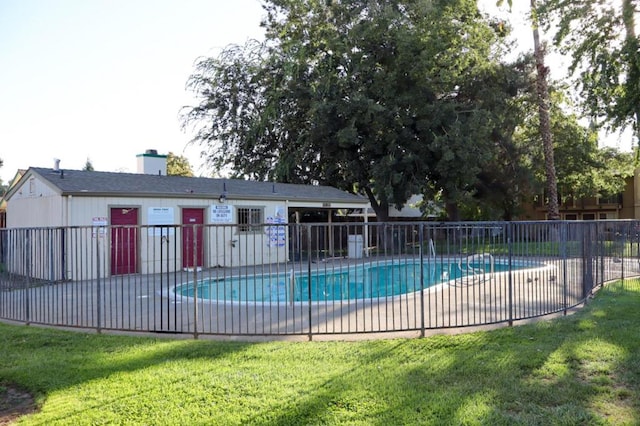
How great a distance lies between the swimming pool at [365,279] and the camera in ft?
24.2

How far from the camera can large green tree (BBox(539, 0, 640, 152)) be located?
12031 mm

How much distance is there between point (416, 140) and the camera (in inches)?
923

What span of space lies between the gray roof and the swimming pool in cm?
813

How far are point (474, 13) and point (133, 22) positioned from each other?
17.9 metres

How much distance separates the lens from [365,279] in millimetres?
7828

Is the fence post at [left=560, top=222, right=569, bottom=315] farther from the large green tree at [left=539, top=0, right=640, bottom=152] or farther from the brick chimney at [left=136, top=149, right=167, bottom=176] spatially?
the brick chimney at [left=136, top=149, right=167, bottom=176]

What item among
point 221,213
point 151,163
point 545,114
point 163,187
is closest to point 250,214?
point 221,213

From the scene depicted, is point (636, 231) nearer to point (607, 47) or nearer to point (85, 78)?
point (607, 47)

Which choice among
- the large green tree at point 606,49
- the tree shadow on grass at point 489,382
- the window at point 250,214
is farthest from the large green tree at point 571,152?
the tree shadow on grass at point 489,382

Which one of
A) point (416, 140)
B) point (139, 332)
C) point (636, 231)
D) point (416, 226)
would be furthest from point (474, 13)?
point (139, 332)

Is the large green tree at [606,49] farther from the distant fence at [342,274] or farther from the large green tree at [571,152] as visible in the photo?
the large green tree at [571,152]

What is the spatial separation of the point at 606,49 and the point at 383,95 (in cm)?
1087

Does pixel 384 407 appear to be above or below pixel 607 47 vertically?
below

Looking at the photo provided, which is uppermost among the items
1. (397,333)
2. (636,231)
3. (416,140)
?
(416,140)
